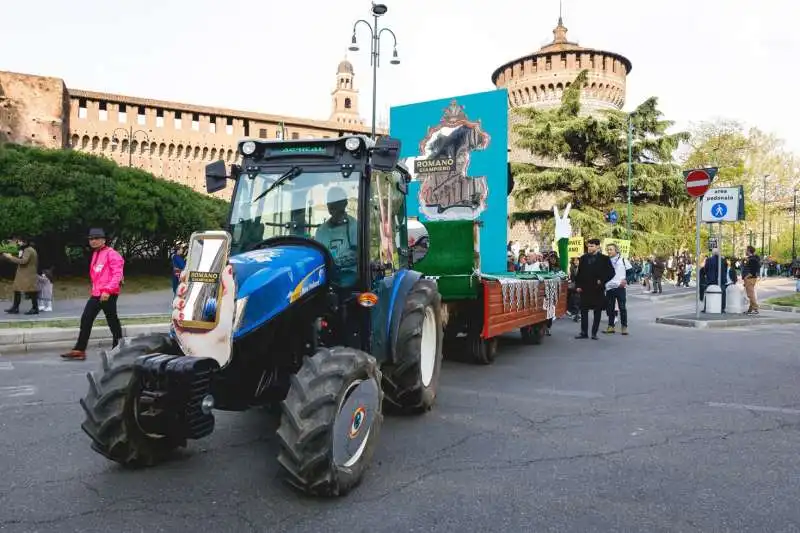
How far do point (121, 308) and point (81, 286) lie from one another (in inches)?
337

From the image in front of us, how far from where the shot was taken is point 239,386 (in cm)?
405

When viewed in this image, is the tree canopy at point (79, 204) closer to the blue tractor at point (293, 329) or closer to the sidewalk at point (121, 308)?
the sidewalk at point (121, 308)

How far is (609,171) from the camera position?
36094 mm

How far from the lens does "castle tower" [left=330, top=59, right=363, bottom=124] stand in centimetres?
13225

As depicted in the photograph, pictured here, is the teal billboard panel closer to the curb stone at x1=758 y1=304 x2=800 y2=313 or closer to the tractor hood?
the tractor hood

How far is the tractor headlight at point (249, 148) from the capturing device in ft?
15.9

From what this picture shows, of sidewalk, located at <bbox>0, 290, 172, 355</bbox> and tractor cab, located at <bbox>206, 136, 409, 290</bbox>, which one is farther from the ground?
tractor cab, located at <bbox>206, 136, 409, 290</bbox>

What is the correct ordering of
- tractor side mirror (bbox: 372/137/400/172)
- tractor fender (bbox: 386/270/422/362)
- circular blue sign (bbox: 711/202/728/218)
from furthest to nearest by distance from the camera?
circular blue sign (bbox: 711/202/728/218) < tractor fender (bbox: 386/270/422/362) < tractor side mirror (bbox: 372/137/400/172)

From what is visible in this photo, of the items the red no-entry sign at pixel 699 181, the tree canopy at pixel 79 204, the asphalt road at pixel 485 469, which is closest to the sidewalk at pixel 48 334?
the asphalt road at pixel 485 469

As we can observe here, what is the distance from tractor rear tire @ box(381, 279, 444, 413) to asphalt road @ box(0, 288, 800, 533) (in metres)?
0.21

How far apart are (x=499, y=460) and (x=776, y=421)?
2755mm

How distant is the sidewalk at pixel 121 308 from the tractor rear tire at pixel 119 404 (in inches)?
412

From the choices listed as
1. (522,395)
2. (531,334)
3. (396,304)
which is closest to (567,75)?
(531,334)

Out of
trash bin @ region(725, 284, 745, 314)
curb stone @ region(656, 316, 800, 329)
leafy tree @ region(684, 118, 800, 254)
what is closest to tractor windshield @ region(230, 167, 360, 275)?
curb stone @ region(656, 316, 800, 329)
